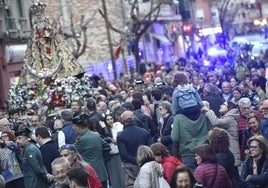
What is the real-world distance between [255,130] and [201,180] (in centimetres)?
309

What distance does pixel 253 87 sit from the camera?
19359 millimetres

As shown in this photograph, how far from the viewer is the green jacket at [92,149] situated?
12.7 m

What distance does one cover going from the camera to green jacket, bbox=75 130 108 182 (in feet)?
41.6

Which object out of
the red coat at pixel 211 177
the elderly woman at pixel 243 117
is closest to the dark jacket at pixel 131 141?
the elderly woman at pixel 243 117

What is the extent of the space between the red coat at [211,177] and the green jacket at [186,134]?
9.67 feet

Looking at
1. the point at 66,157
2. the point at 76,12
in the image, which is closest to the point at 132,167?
the point at 66,157

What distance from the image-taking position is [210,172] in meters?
9.59

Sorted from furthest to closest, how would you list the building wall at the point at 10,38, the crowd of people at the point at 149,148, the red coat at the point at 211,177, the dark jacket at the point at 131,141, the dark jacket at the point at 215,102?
the building wall at the point at 10,38 < the dark jacket at the point at 215,102 < the dark jacket at the point at 131,141 < the crowd of people at the point at 149,148 < the red coat at the point at 211,177

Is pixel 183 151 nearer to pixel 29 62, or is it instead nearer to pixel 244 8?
pixel 29 62

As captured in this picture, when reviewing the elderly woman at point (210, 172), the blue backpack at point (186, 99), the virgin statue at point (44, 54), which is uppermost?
the virgin statue at point (44, 54)

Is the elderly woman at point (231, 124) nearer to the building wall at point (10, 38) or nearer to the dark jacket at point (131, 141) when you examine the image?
the dark jacket at point (131, 141)

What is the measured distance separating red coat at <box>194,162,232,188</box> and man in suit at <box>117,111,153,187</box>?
3.15 m

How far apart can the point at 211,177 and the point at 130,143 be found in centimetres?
336

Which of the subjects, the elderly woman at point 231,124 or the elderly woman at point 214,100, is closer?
the elderly woman at point 231,124
